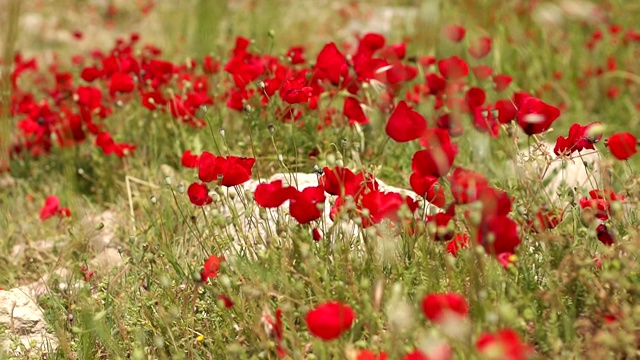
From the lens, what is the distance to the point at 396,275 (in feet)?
6.16

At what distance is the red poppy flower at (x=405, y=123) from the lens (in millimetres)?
1860

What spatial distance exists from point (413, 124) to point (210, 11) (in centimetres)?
337

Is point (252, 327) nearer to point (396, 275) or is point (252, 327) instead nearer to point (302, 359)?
point (302, 359)

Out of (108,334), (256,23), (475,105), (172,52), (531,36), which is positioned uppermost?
(531,36)

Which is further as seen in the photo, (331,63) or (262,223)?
(331,63)

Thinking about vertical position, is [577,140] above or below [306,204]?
above

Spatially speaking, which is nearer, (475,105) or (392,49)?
(475,105)

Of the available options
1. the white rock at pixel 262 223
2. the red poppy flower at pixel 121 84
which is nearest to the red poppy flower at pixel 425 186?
the white rock at pixel 262 223

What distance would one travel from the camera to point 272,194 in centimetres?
177

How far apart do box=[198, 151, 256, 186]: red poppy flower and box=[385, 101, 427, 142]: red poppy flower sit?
353 mm

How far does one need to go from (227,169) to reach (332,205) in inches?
10.7

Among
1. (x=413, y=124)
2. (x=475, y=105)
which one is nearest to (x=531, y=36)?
(x=475, y=105)

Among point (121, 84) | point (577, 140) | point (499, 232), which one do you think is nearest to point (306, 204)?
point (499, 232)

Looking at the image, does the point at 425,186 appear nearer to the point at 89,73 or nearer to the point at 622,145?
the point at 622,145
